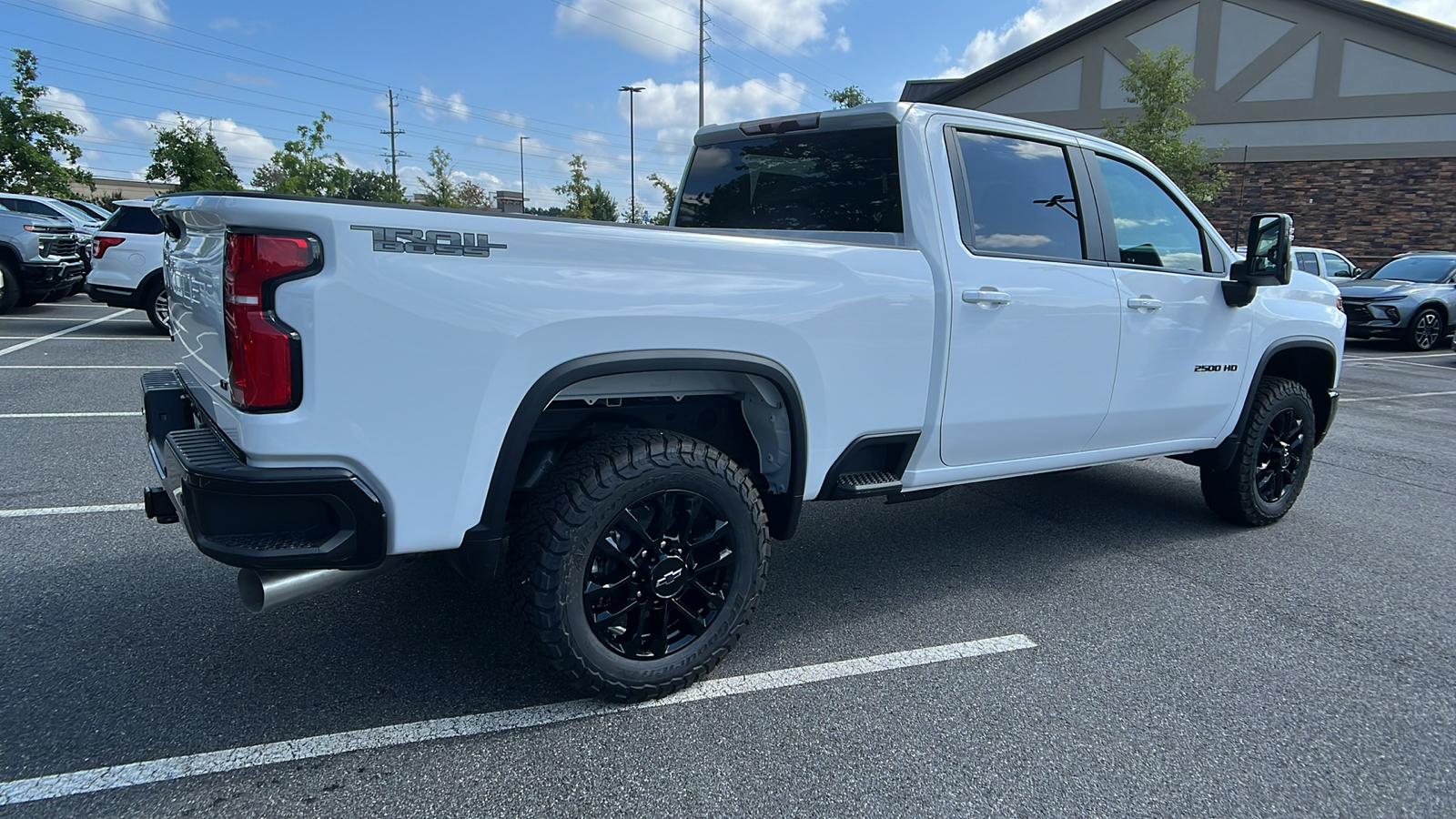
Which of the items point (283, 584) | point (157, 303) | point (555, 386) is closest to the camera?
point (283, 584)

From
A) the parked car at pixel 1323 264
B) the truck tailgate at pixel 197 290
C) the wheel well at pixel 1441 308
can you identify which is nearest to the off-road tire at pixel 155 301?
the truck tailgate at pixel 197 290

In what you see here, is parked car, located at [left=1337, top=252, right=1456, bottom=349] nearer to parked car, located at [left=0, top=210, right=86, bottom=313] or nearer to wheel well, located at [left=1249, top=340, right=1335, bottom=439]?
wheel well, located at [left=1249, top=340, right=1335, bottom=439]

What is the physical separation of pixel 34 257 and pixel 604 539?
14.2 m

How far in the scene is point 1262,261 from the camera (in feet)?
13.7

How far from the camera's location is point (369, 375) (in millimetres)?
2158

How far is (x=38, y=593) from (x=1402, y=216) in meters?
30.6

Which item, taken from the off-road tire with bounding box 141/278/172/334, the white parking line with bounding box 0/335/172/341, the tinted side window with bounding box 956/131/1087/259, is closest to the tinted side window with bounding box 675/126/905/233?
the tinted side window with bounding box 956/131/1087/259

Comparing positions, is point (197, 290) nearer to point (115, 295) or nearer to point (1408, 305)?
point (115, 295)

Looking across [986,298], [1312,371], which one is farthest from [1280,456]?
[986,298]

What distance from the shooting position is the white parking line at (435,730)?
2291 mm

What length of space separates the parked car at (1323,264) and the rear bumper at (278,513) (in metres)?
15.9

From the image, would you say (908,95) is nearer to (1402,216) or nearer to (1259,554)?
(1402,216)

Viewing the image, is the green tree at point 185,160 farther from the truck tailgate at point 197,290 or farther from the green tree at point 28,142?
the truck tailgate at point 197,290

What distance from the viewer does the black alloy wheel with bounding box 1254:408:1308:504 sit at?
478 centimetres
